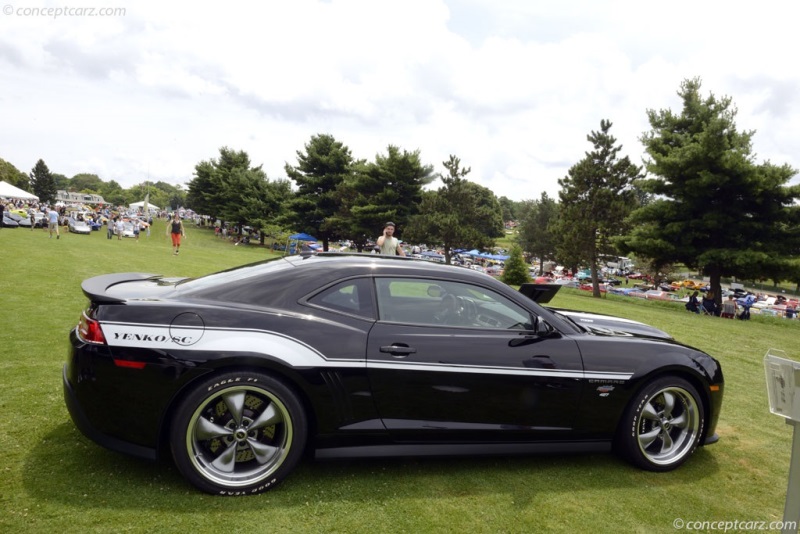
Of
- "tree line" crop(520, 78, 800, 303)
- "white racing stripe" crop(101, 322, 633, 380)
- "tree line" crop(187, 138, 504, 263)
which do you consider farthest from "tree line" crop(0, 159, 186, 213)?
"white racing stripe" crop(101, 322, 633, 380)

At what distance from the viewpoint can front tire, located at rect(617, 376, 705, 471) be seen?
3.71 meters

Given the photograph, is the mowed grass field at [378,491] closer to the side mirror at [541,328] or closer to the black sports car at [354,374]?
the black sports car at [354,374]

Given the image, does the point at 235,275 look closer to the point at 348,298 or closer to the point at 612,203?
the point at 348,298

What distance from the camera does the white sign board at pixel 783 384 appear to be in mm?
2352

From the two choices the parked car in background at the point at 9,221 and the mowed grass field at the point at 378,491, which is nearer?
the mowed grass field at the point at 378,491

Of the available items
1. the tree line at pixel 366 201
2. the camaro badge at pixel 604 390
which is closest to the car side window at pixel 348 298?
the camaro badge at pixel 604 390

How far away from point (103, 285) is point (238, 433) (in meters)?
1.42

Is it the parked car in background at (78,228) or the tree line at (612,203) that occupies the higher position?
the tree line at (612,203)

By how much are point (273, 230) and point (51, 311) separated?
4210cm

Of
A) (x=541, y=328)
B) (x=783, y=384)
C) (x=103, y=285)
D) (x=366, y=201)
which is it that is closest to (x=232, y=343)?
A: (x=103, y=285)

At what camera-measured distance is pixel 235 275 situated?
140 inches

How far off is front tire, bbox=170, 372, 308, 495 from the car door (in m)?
0.59

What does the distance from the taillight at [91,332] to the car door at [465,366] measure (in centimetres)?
159

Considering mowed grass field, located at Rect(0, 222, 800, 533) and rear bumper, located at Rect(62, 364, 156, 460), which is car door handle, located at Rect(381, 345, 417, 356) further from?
rear bumper, located at Rect(62, 364, 156, 460)
